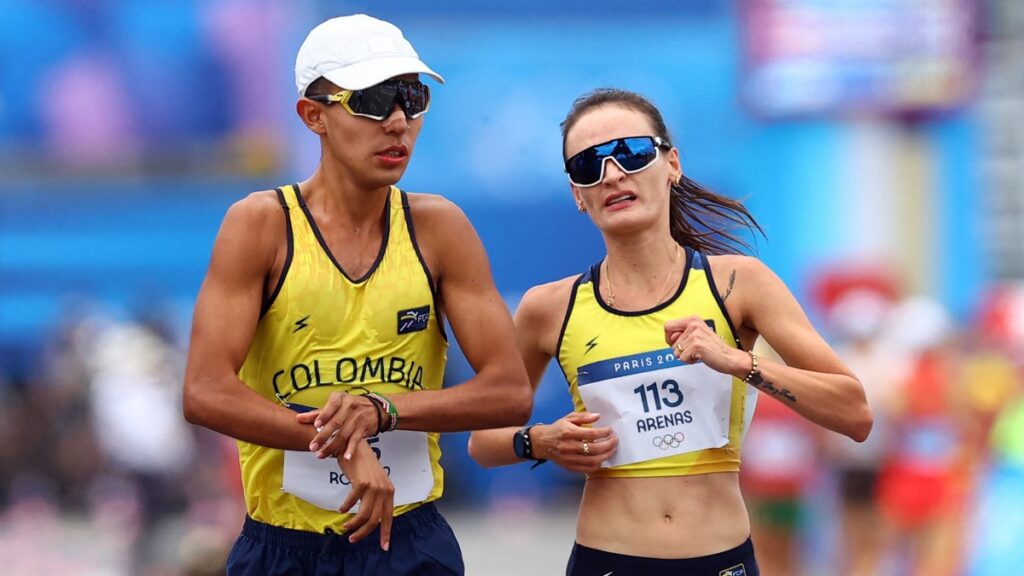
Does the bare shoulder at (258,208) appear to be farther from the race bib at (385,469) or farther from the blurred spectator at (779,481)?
the blurred spectator at (779,481)

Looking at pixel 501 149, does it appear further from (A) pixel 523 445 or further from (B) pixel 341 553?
(B) pixel 341 553

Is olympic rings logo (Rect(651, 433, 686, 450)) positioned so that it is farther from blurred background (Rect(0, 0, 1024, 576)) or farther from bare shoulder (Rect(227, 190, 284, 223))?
blurred background (Rect(0, 0, 1024, 576))

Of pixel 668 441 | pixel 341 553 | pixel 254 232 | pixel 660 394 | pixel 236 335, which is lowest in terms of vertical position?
pixel 341 553

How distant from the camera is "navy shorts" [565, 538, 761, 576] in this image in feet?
13.8

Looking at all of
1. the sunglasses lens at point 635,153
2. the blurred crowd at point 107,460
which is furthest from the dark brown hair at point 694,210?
the blurred crowd at point 107,460

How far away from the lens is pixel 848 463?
9.55m

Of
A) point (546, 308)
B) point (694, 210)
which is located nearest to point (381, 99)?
point (546, 308)

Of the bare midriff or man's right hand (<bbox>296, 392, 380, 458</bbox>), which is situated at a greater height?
man's right hand (<bbox>296, 392, 380, 458</bbox>)

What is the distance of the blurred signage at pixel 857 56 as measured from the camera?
17281 millimetres

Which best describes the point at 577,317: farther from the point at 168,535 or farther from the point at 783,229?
the point at 783,229

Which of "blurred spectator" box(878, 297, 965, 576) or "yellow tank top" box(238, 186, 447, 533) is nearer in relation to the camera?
"yellow tank top" box(238, 186, 447, 533)

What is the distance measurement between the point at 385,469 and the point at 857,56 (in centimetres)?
1428

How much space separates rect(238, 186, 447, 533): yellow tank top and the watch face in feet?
1.26

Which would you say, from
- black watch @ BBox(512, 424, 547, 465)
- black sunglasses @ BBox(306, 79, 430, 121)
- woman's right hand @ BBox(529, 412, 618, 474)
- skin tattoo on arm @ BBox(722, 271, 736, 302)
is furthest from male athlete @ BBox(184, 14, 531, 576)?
skin tattoo on arm @ BBox(722, 271, 736, 302)
